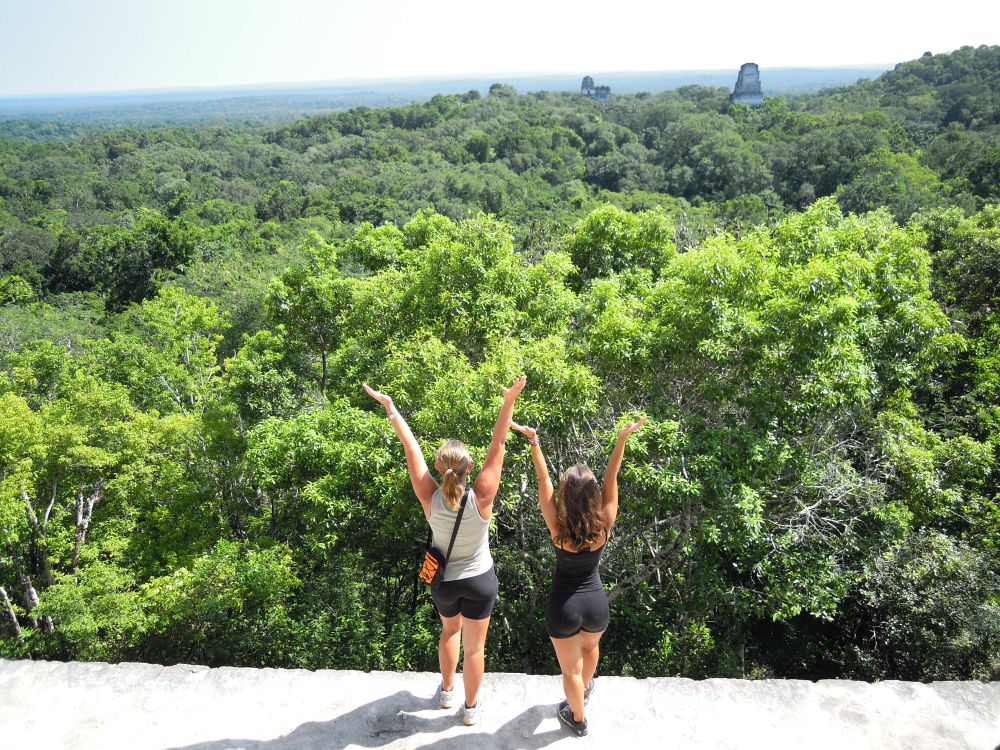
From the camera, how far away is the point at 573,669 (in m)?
3.35

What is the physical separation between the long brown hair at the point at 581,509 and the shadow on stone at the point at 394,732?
41.6 inches

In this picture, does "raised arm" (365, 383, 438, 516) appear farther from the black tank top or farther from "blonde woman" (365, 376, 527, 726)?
the black tank top

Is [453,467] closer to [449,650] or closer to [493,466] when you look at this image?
[493,466]

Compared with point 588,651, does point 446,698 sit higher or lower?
lower

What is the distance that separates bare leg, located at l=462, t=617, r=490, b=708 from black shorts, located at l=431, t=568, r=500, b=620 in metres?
0.05

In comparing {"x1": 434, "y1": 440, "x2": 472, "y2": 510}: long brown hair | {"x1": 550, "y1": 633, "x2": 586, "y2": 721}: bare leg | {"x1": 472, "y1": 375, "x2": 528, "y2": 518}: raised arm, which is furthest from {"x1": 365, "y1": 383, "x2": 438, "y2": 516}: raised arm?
{"x1": 550, "y1": 633, "x2": 586, "y2": 721}: bare leg

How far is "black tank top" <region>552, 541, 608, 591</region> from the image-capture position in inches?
130

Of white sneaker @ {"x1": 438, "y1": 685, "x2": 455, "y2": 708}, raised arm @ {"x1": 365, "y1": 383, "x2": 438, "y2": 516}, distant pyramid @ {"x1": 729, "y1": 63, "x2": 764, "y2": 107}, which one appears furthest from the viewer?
distant pyramid @ {"x1": 729, "y1": 63, "x2": 764, "y2": 107}

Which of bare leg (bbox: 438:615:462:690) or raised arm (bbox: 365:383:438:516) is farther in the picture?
bare leg (bbox: 438:615:462:690)

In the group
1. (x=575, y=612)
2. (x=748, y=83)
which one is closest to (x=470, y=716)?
(x=575, y=612)

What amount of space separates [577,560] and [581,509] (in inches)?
11.6

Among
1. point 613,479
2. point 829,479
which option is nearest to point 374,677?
point 613,479

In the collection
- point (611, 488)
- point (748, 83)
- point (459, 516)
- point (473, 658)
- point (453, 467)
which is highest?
point (748, 83)

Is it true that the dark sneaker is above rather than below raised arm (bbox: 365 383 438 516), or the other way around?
below
